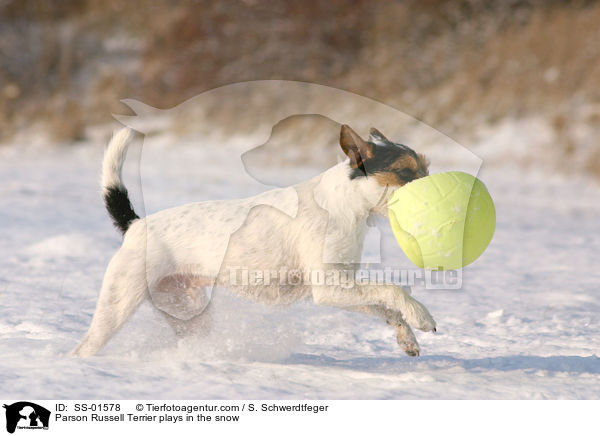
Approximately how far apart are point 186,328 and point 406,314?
1199 mm

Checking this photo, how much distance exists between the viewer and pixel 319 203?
11.8 feet

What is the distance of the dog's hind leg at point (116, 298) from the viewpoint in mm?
3553

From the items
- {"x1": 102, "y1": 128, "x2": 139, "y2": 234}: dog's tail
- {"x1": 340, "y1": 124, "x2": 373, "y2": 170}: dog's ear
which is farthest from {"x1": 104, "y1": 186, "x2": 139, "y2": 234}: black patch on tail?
{"x1": 340, "y1": 124, "x2": 373, "y2": 170}: dog's ear

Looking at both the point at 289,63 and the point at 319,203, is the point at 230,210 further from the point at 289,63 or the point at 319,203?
the point at 289,63

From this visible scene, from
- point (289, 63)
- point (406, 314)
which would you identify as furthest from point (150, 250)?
point (289, 63)

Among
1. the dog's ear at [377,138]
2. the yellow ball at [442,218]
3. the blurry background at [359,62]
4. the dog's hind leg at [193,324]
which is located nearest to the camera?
the yellow ball at [442,218]

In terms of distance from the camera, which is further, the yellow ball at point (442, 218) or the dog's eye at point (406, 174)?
Answer: the dog's eye at point (406, 174)

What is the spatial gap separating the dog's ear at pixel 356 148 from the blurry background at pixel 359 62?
8.08 meters

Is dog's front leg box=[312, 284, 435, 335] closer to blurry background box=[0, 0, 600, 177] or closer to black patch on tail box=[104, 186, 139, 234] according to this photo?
black patch on tail box=[104, 186, 139, 234]
